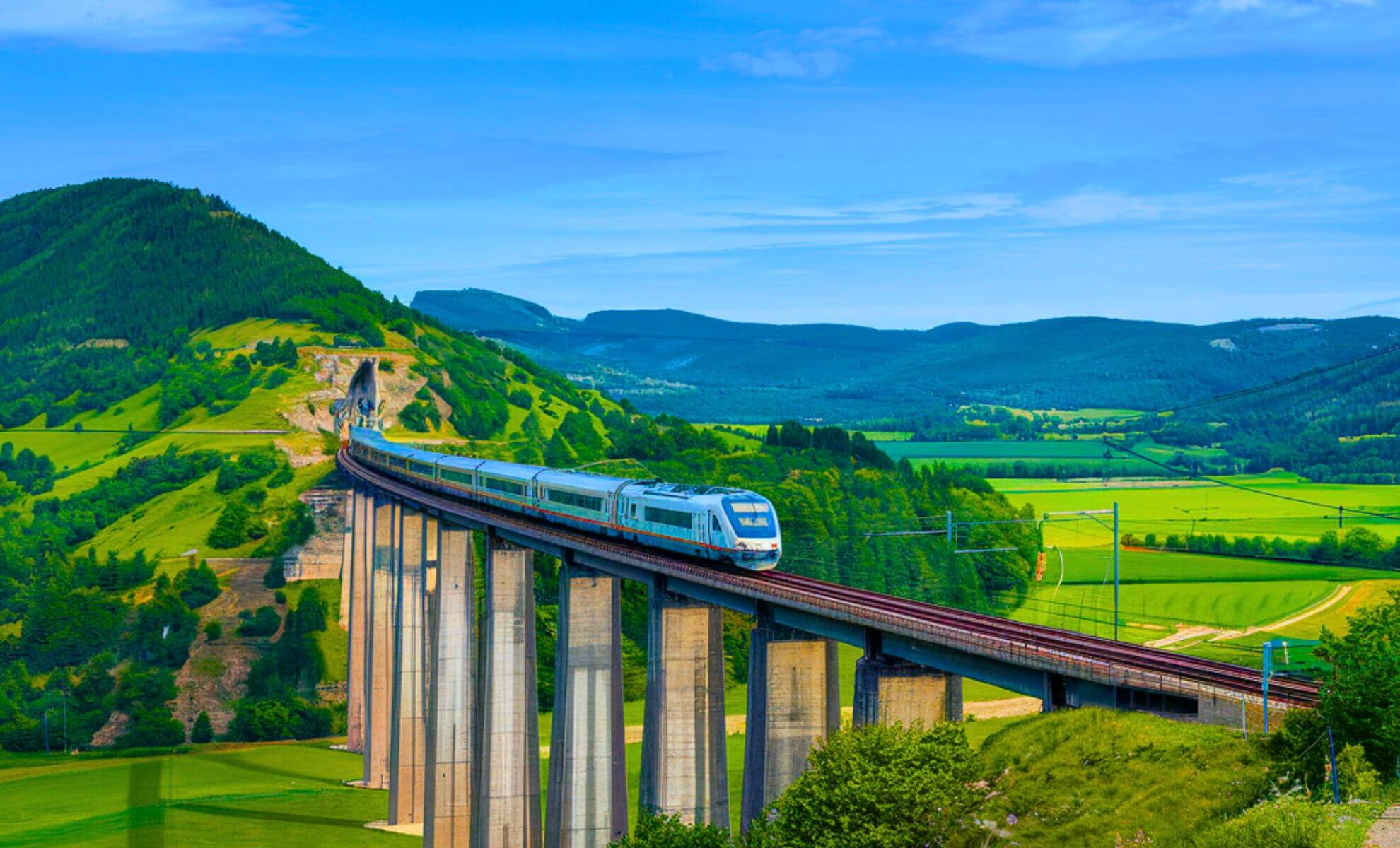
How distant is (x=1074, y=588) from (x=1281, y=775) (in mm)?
84334

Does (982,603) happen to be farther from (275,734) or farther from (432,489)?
(275,734)

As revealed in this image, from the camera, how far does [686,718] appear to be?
51500 mm

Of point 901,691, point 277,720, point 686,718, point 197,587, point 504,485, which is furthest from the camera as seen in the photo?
point 197,587

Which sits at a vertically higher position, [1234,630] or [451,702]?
[1234,630]

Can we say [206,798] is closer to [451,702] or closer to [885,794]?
[451,702]

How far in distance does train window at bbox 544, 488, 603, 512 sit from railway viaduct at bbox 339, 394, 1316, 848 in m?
1.27

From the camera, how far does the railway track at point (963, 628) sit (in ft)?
110

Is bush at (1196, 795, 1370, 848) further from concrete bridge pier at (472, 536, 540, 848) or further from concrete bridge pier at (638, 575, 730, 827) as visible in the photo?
concrete bridge pier at (472, 536, 540, 848)

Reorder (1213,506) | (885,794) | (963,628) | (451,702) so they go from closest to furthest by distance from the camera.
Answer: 1. (885,794)
2. (963,628)
3. (451,702)
4. (1213,506)

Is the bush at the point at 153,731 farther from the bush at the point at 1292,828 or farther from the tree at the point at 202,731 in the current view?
the bush at the point at 1292,828

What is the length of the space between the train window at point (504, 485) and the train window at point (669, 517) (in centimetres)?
1567

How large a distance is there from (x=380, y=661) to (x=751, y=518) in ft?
173

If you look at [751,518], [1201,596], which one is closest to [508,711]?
[751,518]

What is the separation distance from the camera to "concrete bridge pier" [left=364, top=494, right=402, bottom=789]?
315 ft
